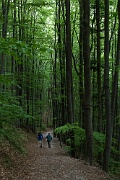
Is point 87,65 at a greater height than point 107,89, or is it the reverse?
point 87,65

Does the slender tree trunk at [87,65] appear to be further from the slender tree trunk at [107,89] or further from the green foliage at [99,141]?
the green foliage at [99,141]

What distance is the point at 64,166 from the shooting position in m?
10.8

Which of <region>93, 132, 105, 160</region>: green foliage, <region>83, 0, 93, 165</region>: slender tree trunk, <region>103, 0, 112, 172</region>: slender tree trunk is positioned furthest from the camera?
<region>93, 132, 105, 160</region>: green foliage

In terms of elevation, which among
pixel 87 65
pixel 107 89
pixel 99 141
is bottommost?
pixel 99 141

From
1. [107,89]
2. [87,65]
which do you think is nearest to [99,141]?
[107,89]

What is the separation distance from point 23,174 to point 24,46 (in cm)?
646

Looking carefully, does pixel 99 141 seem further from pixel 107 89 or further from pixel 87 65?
pixel 87 65

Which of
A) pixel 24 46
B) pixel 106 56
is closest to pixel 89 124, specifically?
pixel 106 56

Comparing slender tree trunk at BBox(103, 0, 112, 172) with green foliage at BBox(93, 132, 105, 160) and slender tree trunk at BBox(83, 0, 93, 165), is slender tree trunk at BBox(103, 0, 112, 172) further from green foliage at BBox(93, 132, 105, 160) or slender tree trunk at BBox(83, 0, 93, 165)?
green foliage at BBox(93, 132, 105, 160)

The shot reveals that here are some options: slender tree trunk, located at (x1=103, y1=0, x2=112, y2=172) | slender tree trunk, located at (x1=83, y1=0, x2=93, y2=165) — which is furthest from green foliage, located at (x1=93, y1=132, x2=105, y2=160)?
slender tree trunk, located at (x1=83, y1=0, x2=93, y2=165)

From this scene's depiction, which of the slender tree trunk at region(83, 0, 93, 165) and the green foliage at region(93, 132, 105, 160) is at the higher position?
the slender tree trunk at region(83, 0, 93, 165)

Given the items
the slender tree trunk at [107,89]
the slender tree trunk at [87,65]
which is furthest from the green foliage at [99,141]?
the slender tree trunk at [87,65]

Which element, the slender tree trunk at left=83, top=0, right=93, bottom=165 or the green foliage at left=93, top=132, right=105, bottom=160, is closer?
the slender tree trunk at left=83, top=0, right=93, bottom=165

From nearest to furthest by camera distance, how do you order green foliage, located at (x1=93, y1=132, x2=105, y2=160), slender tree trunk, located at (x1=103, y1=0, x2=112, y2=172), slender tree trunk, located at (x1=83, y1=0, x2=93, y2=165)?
slender tree trunk, located at (x1=83, y1=0, x2=93, y2=165) < slender tree trunk, located at (x1=103, y1=0, x2=112, y2=172) < green foliage, located at (x1=93, y1=132, x2=105, y2=160)
